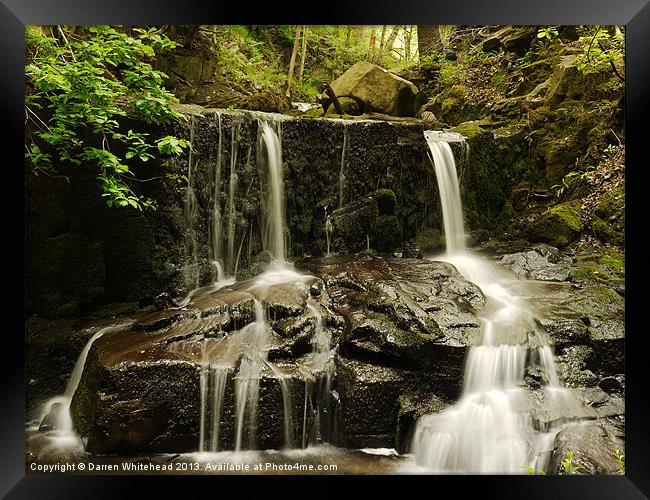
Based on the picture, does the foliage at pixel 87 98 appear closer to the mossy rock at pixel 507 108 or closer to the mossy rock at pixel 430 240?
the mossy rock at pixel 430 240

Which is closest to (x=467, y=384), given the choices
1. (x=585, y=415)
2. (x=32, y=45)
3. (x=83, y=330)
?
(x=585, y=415)

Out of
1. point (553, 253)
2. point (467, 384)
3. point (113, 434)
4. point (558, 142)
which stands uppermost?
point (558, 142)

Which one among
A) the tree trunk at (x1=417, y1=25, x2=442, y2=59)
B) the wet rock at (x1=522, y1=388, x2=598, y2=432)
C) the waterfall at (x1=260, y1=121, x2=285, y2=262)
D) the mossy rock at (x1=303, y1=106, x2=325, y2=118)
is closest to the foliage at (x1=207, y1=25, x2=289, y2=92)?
the mossy rock at (x1=303, y1=106, x2=325, y2=118)

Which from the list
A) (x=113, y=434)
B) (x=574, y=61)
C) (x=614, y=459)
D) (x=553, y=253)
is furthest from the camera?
(x=574, y=61)

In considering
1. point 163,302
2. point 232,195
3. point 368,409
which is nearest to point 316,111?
point 232,195

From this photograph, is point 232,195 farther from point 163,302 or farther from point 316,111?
point 316,111

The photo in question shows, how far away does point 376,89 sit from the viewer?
709 cm

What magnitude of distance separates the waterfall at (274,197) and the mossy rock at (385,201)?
1440 millimetres

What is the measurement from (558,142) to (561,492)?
530 centimetres

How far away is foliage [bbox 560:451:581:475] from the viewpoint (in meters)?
2.70

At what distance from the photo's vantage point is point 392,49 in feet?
20.7

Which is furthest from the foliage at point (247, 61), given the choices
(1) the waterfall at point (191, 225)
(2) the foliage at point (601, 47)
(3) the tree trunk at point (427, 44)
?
(2) the foliage at point (601, 47)

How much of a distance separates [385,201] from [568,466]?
3908mm
